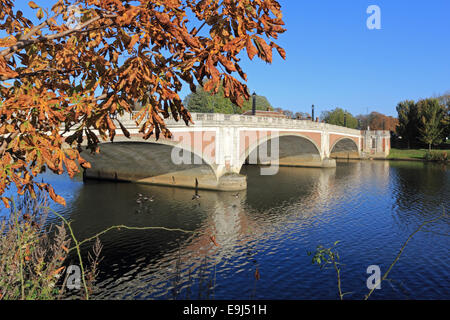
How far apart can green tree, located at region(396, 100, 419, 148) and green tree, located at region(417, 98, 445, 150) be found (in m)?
3.98

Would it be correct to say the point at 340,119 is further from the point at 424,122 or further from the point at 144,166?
the point at 144,166

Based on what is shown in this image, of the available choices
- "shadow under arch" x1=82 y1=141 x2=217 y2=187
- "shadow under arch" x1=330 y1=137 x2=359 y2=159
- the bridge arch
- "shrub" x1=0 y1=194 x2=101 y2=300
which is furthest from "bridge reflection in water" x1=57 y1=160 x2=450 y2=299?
"shadow under arch" x1=330 y1=137 x2=359 y2=159

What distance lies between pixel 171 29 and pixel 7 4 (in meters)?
3.32

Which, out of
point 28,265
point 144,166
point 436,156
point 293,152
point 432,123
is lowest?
point 28,265

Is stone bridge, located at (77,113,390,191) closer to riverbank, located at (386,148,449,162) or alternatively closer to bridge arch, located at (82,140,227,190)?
bridge arch, located at (82,140,227,190)

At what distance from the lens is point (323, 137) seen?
57312 millimetres

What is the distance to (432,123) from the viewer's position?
74.4 m

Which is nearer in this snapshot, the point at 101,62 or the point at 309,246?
the point at 101,62

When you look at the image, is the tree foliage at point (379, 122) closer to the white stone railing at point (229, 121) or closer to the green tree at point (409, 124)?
the green tree at point (409, 124)

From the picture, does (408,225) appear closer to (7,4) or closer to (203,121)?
(203,121)

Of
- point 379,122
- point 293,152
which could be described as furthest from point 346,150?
point 379,122

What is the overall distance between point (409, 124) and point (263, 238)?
75.8 metres

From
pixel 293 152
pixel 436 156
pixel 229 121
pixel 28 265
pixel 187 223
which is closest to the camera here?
pixel 28 265
